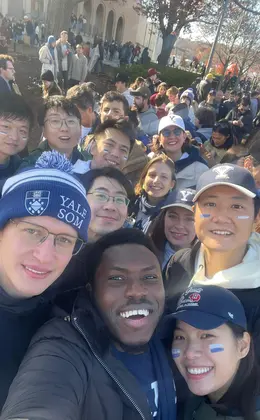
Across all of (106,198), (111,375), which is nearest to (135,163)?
(106,198)

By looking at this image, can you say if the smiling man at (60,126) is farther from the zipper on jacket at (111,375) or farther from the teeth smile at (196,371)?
the teeth smile at (196,371)

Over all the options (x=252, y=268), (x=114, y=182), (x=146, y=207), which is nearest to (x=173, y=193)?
(x=146, y=207)

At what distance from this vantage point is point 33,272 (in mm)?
1753

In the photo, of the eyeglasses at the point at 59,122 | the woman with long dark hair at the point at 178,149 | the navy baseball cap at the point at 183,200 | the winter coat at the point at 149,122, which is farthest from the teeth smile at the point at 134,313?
the winter coat at the point at 149,122

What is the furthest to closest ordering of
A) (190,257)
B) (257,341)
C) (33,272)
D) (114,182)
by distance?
(114,182) → (190,257) → (257,341) → (33,272)

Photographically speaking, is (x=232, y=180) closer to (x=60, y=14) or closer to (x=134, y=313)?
(x=134, y=313)

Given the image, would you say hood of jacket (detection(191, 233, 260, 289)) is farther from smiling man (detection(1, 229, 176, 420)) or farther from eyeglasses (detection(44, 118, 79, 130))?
eyeglasses (detection(44, 118, 79, 130))

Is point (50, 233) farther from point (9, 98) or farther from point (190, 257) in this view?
point (9, 98)

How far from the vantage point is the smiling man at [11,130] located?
3.50 metres

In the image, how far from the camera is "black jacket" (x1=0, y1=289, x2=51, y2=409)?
67.4 inches

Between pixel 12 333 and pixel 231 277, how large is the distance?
1.26 m

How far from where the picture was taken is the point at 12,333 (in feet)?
5.74

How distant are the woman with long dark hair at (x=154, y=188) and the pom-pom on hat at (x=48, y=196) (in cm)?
176

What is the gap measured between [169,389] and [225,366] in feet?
0.98
